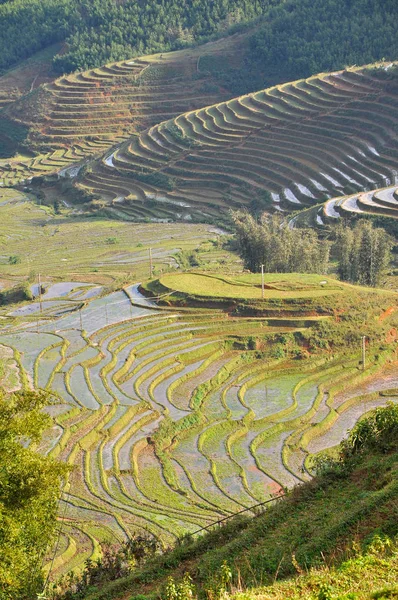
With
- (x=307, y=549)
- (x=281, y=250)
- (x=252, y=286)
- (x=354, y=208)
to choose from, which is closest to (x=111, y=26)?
(x=354, y=208)

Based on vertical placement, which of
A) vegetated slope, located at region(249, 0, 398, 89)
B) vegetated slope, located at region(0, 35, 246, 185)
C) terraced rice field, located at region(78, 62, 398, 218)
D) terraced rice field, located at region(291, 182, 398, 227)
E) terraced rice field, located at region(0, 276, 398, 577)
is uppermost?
vegetated slope, located at region(249, 0, 398, 89)

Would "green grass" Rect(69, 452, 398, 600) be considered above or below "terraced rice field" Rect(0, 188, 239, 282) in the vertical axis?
below

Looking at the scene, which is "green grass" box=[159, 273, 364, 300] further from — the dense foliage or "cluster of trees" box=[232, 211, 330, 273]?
the dense foliage

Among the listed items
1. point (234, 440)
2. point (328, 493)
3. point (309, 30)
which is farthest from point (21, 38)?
point (328, 493)

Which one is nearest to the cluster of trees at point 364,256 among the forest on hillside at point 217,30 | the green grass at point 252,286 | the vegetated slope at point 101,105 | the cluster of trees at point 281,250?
the cluster of trees at point 281,250

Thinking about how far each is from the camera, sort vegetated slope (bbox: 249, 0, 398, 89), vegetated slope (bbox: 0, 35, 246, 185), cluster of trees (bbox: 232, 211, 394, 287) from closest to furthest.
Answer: cluster of trees (bbox: 232, 211, 394, 287)
vegetated slope (bbox: 0, 35, 246, 185)
vegetated slope (bbox: 249, 0, 398, 89)

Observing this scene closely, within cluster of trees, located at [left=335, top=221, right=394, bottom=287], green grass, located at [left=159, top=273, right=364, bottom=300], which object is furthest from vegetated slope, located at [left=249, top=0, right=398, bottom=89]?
green grass, located at [left=159, top=273, right=364, bottom=300]
